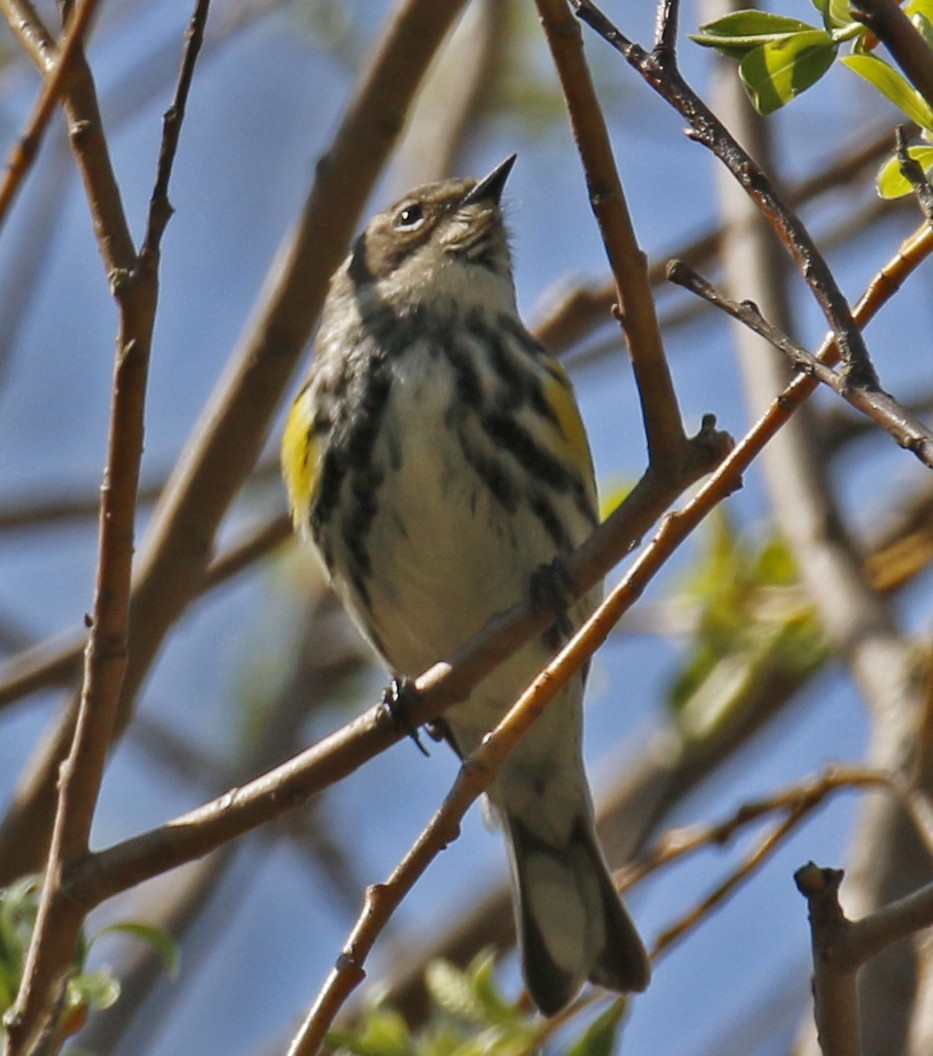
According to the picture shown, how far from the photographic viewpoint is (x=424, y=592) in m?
4.40

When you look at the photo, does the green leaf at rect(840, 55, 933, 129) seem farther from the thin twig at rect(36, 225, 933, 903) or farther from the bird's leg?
the bird's leg

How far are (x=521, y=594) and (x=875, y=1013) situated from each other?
1.31 metres

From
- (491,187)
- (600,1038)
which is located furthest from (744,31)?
(491,187)

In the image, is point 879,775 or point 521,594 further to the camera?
point 521,594

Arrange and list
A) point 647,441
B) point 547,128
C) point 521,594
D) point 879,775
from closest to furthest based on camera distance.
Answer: point 647,441
point 879,775
point 521,594
point 547,128

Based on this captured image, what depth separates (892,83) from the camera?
1.93 meters

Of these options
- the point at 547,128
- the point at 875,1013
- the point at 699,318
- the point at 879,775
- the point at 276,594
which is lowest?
the point at 875,1013

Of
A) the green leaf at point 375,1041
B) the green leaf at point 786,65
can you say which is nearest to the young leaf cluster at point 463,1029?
the green leaf at point 375,1041

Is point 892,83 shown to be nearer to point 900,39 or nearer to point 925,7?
point 925,7

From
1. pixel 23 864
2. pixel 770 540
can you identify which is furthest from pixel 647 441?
pixel 770 540

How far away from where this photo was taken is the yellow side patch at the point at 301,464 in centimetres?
429

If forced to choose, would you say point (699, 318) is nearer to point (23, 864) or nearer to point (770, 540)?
point (770, 540)

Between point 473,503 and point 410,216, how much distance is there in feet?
4.34

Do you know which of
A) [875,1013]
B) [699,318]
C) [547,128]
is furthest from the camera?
[547,128]
